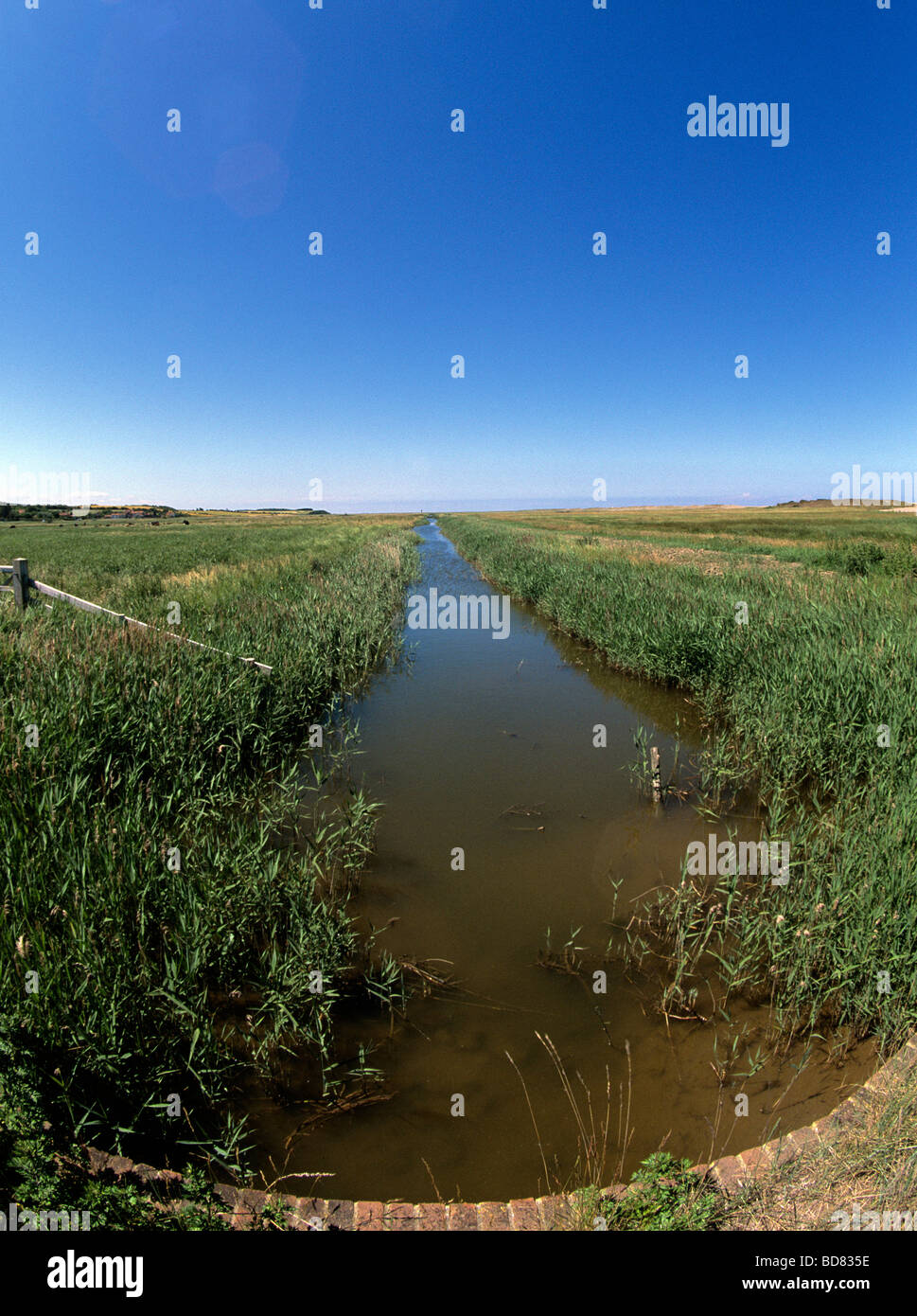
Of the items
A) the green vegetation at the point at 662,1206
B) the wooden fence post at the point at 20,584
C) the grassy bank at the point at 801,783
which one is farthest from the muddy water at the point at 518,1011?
the wooden fence post at the point at 20,584

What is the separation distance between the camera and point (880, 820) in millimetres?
3746

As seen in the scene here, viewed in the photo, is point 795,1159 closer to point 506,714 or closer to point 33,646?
point 506,714

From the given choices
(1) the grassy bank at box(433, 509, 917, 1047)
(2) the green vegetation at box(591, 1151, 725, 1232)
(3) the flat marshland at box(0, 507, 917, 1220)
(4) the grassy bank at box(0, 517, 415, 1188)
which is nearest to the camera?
(2) the green vegetation at box(591, 1151, 725, 1232)

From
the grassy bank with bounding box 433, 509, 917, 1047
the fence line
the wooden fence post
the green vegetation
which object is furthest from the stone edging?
the wooden fence post

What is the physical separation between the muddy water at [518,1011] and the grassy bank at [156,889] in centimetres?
34

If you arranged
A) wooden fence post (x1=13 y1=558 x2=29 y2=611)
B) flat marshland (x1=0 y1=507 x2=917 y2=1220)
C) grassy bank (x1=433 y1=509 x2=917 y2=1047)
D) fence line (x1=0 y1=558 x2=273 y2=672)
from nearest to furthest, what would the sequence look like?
flat marshland (x1=0 y1=507 x2=917 y2=1220) < grassy bank (x1=433 y1=509 x2=917 y2=1047) < fence line (x1=0 y1=558 x2=273 y2=672) < wooden fence post (x1=13 y1=558 x2=29 y2=611)

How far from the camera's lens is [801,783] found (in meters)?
5.53

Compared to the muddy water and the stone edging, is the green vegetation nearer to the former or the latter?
the stone edging

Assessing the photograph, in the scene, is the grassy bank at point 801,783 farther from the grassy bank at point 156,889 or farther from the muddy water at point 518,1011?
the grassy bank at point 156,889

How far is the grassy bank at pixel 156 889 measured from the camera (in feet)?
7.29

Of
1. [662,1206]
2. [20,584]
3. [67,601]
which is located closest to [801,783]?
[662,1206]

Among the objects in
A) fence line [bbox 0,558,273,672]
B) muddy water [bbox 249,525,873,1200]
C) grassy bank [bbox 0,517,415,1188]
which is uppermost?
Result: fence line [bbox 0,558,273,672]

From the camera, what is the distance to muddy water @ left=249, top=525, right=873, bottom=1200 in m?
2.31

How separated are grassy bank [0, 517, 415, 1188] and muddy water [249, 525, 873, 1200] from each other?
1.10 feet
